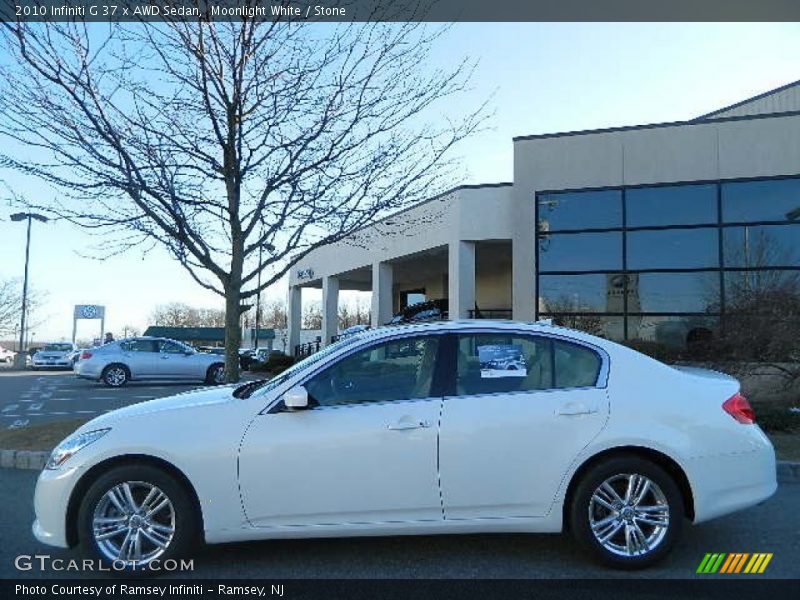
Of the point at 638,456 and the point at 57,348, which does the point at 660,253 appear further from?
the point at 57,348

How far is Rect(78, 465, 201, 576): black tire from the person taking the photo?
14.6 feet

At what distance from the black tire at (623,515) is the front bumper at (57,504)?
312cm

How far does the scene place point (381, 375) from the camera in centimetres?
483

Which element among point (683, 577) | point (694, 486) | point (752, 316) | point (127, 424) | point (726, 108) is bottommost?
point (683, 577)

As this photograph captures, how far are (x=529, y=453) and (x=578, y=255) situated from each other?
1336 cm

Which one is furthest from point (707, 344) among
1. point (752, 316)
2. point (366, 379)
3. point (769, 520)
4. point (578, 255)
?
point (366, 379)

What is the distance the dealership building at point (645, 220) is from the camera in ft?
52.1

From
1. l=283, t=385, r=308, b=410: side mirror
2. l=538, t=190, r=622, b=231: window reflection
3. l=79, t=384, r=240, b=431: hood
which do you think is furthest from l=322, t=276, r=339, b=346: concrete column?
l=283, t=385, r=308, b=410: side mirror

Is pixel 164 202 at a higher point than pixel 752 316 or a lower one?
higher

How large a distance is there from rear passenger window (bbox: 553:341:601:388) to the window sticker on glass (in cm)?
23

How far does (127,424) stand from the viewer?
4602 mm

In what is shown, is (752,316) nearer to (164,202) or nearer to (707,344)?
(707,344)

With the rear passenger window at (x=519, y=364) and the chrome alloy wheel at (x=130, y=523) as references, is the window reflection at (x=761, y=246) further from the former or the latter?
the chrome alloy wheel at (x=130, y=523)
